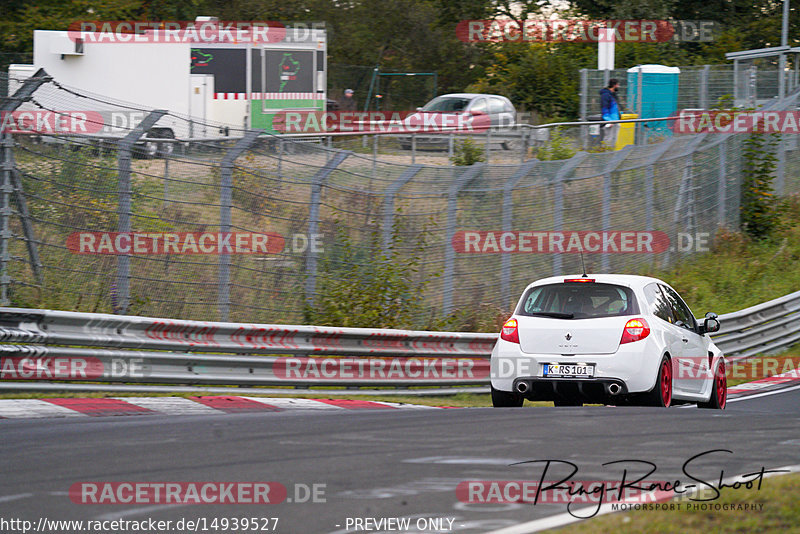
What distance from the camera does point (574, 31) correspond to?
4425 centimetres

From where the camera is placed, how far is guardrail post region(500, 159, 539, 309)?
16.3 m

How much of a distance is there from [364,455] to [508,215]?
9.42m

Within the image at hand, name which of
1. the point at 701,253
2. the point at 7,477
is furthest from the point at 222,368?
the point at 701,253

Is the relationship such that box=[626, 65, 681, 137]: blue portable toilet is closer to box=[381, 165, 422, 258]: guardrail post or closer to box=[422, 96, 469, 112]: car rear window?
box=[422, 96, 469, 112]: car rear window

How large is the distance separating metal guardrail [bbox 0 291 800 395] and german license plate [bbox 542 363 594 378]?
2.31m

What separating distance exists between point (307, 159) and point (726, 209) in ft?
43.6

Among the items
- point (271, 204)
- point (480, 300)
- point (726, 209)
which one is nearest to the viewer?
point (271, 204)

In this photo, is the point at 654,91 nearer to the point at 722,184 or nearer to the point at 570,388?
the point at 722,184

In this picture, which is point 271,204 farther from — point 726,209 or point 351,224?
point 726,209

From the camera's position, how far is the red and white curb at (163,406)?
9000 mm

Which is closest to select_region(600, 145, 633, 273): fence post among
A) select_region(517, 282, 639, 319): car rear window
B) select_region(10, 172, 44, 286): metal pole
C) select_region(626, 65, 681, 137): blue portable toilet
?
select_region(517, 282, 639, 319): car rear window

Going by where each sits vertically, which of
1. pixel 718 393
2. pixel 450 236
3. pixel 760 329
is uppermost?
pixel 450 236

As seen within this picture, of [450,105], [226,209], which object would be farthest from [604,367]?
[450,105]

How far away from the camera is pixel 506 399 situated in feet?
37.1
